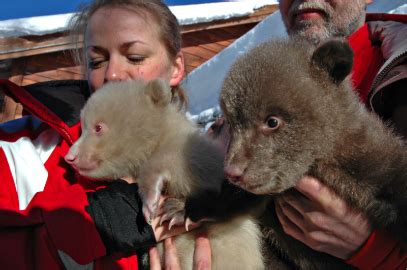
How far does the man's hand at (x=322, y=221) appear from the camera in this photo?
83.3 inches

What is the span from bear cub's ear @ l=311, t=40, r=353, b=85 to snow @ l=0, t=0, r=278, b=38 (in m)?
4.86

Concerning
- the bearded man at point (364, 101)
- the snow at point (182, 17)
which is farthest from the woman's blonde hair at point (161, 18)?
the snow at point (182, 17)

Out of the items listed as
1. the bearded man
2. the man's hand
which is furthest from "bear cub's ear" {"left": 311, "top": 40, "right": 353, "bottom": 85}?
the man's hand

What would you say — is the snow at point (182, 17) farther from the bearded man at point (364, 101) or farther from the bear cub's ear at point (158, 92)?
the bear cub's ear at point (158, 92)

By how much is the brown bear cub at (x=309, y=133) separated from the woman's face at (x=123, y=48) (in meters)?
1.00

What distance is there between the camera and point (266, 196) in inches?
90.8

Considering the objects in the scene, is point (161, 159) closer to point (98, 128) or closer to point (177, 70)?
point (98, 128)

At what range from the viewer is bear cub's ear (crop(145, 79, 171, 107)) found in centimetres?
247

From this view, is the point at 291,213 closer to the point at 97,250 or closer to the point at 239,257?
the point at 239,257

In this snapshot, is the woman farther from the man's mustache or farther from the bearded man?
the man's mustache

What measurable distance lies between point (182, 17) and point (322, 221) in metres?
6.51

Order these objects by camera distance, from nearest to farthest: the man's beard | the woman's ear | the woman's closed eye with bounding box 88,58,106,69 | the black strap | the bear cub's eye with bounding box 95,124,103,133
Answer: the black strap < the bear cub's eye with bounding box 95,124,103,133 < the woman's closed eye with bounding box 88,58,106,69 < the woman's ear < the man's beard

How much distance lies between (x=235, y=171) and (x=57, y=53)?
5.88 metres

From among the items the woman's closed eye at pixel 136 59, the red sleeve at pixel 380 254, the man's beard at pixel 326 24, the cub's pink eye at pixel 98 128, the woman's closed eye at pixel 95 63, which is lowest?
the red sleeve at pixel 380 254
